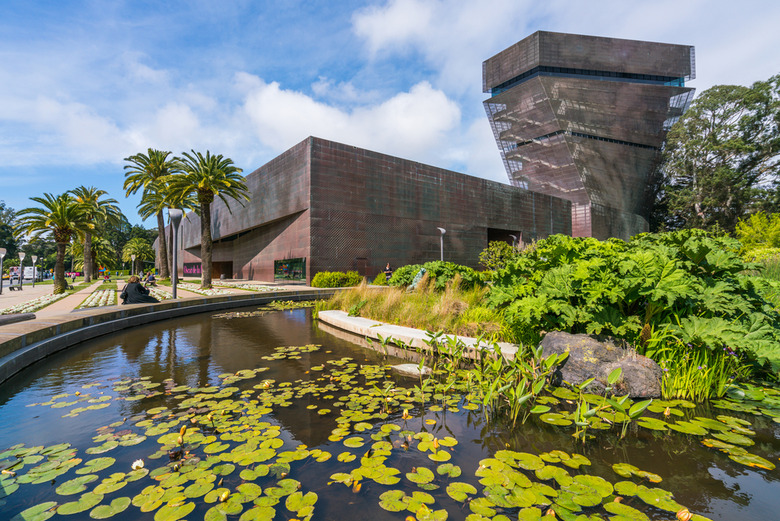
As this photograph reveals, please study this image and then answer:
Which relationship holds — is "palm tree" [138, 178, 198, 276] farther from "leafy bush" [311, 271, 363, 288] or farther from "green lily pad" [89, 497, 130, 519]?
"green lily pad" [89, 497, 130, 519]

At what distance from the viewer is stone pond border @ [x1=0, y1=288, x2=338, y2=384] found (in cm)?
531

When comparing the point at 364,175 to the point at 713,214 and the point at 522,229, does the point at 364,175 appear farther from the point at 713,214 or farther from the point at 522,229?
the point at 713,214

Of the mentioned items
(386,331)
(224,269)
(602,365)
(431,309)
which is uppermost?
(224,269)

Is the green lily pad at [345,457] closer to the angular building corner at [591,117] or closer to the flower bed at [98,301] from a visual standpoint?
the flower bed at [98,301]

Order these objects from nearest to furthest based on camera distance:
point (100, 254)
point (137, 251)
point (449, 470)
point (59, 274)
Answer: point (449, 470) → point (59, 274) → point (100, 254) → point (137, 251)

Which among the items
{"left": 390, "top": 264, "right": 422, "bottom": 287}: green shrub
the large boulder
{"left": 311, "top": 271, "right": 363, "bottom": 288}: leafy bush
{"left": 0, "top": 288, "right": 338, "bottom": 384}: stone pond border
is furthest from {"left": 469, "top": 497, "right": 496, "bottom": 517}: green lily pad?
{"left": 311, "top": 271, "right": 363, "bottom": 288}: leafy bush

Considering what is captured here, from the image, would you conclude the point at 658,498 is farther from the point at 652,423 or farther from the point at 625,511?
the point at 652,423

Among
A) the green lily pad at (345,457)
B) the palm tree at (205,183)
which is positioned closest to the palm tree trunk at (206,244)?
the palm tree at (205,183)

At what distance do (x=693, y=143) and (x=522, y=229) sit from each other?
83.3ft

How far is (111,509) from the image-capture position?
7.18ft

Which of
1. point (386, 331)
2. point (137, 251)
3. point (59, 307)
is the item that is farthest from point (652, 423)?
point (137, 251)

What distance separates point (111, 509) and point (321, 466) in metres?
1.36

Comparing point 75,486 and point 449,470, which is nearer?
point 75,486

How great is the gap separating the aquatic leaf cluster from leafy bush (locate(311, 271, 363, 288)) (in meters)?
19.7
